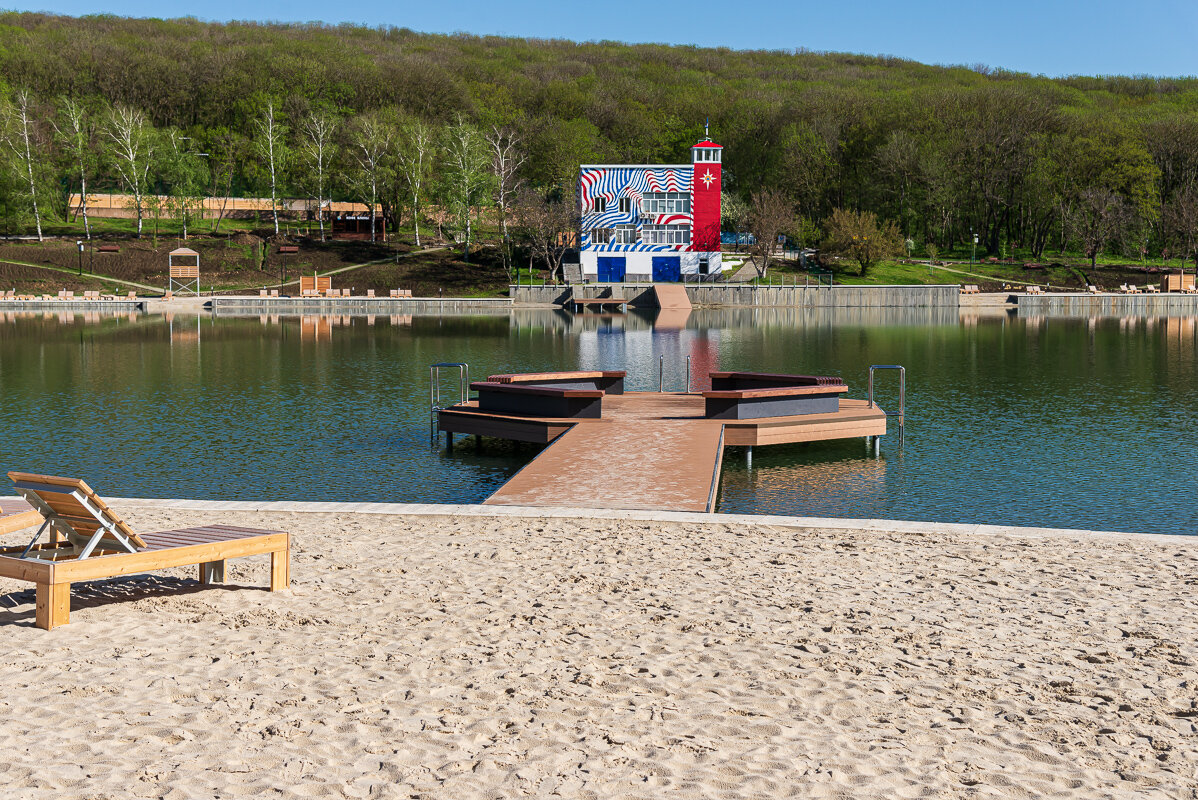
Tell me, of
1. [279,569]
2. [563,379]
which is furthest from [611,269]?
[279,569]

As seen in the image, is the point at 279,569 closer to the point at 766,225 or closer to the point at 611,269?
the point at 766,225

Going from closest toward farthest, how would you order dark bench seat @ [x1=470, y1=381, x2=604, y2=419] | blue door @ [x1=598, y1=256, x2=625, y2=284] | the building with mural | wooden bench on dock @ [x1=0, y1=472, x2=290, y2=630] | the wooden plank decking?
wooden bench on dock @ [x1=0, y1=472, x2=290, y2=630] → the wooden plank decking → dark bench seat @ [x1=470, y1=381, x2=604, y2=419] → the building with mural → blue door @ [x1=598, y1=256, x2=625, y2=284]

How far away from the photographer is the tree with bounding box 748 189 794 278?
82.2m

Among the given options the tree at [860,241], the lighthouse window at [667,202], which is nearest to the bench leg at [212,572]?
the lighthouse window at [667,202]

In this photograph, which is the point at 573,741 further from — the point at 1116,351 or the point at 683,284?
the point at 683,284

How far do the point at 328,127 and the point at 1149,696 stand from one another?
98.0m

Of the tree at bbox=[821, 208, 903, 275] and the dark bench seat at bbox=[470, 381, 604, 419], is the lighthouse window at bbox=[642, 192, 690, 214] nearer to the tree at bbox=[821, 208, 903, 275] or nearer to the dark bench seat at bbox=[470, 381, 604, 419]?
the tree at bbox=[821, 208, 903, 275]

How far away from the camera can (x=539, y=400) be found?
20.9m

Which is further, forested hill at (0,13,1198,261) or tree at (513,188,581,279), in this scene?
forested hill at (0,13,1198,261)

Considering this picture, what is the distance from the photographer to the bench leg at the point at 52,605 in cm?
731

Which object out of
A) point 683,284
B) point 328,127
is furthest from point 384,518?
point 328,127

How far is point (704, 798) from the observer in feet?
16.4

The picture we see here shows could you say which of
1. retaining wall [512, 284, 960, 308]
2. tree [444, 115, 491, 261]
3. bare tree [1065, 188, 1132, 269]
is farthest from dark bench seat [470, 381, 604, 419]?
bare tree [1065, 188, 1132, 269]

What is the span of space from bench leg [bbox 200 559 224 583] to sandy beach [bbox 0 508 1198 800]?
0.38 ft
